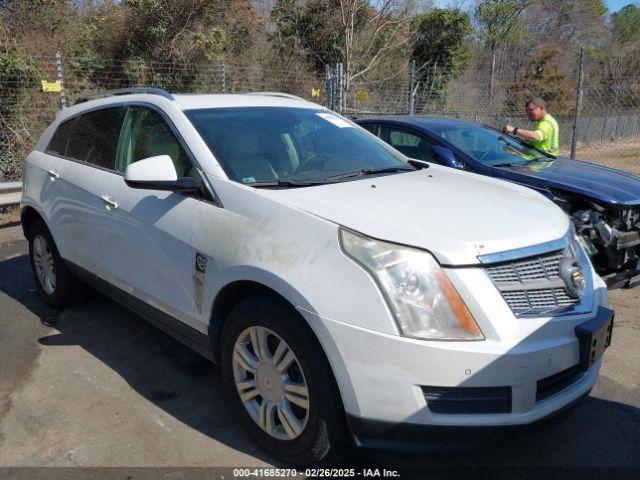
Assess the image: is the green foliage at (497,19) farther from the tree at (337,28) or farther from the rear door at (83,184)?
the rear door at (83,184)

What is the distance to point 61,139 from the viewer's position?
465 centimetres

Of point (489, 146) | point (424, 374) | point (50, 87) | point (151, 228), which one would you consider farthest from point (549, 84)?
point (424, 374)

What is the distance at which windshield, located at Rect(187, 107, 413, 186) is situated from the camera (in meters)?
3.11

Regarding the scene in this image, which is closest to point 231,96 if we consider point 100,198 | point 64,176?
point 100,198

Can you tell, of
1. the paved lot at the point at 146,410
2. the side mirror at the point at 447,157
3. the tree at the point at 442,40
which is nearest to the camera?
the paved lot at the point at 146,410

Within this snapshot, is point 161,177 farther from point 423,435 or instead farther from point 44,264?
point 44,264

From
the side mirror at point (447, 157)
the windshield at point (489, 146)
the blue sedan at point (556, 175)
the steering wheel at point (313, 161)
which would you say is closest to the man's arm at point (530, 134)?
the blue sedan at point (556, 175)

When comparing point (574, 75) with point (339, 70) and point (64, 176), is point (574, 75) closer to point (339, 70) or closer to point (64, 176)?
point (339, 70)

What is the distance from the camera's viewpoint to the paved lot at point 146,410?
112 inches

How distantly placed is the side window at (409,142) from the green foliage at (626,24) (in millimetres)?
44628

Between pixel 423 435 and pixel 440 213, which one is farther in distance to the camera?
pixel 440 213

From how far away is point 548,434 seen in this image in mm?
3045

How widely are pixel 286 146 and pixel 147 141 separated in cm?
93

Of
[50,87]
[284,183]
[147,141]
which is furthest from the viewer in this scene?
[50,87]
